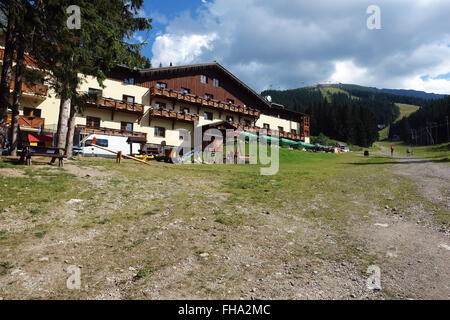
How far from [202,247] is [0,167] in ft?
33.7

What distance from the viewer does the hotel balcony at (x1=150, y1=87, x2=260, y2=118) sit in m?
36.0

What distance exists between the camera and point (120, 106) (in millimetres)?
32625

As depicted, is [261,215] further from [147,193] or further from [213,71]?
[213,71]

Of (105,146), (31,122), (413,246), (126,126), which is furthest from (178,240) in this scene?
(126,126)

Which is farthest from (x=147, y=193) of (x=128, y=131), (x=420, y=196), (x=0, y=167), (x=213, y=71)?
(x=213, y=71)

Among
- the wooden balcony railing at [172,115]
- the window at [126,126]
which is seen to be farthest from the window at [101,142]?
the wooden balcony railing at [172,115]

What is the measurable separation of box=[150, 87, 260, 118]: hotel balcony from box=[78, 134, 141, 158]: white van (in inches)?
386

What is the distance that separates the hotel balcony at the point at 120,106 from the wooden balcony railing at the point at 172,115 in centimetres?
→ 162

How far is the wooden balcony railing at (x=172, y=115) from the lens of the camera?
3541 centimetres

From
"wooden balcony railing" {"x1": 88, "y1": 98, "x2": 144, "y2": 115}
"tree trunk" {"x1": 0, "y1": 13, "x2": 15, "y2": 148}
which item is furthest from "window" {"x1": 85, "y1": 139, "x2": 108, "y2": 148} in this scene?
"tree trunk" {"x1": 0, "y1": 13, "x2": 15, "y2": 148}
